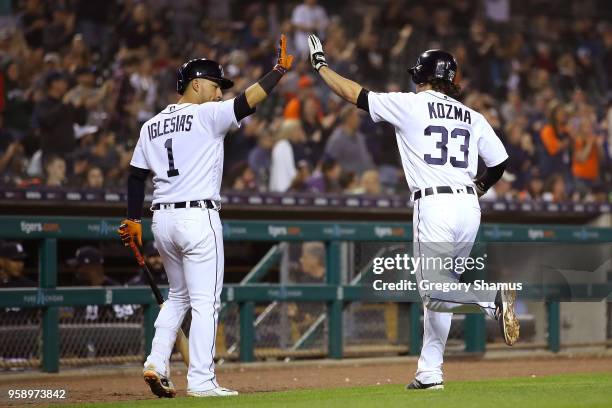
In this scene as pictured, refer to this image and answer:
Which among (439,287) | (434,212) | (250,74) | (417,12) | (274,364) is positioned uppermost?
(417,12)

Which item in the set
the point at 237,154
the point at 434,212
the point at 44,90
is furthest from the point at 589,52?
the point at 434,212

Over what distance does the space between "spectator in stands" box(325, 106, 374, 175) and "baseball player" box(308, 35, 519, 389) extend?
595 centimetres

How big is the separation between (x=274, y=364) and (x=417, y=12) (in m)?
8.80

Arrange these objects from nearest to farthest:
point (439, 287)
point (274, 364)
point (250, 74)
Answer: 1. point (439, 287)
2. point (274, 364)
3. point (250, 74)

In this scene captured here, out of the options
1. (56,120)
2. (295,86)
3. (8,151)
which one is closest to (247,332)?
(8,151)

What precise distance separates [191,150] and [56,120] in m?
4.85

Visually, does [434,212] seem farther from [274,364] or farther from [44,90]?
[44,90]

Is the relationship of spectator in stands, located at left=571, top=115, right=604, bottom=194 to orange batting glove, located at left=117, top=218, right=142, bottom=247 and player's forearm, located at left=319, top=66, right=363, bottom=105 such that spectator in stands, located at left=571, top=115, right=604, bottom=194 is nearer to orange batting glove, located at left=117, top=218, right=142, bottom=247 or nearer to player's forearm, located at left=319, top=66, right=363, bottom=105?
player's forearm, located at left=319, top=66, right=363, bottom=105

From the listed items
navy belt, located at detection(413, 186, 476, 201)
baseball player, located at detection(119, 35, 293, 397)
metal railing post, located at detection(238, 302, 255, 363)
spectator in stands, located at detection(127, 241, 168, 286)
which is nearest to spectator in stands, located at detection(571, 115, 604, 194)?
metal railing post, located at detection(238, 302, 255, 363)

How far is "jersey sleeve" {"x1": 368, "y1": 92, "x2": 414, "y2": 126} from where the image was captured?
21.8ft

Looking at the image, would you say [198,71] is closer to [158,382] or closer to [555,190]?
[158,382]

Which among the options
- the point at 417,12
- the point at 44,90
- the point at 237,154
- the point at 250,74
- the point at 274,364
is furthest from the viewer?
the point at 417,12

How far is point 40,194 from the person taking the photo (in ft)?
32.6

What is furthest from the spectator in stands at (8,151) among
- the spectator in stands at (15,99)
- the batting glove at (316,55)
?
the batting glove at (316,55)
